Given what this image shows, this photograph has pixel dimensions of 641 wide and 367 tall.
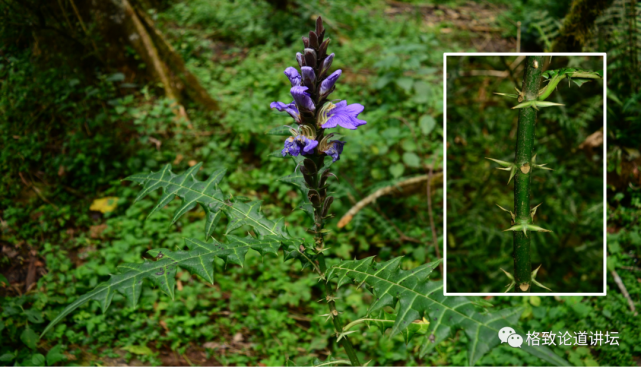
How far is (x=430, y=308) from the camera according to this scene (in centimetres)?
143

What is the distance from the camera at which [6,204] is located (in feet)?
11.1

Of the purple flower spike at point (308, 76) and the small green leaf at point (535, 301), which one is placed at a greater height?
the purple flower spike at point (308, 76)

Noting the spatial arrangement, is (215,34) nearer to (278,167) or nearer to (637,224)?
(278,167)

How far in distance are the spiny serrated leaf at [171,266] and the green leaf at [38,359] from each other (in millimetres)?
1063

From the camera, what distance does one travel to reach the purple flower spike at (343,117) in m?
1.54

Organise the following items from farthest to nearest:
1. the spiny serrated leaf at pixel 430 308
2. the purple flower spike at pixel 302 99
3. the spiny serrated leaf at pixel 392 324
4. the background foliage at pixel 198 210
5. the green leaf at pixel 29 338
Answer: the background foliage at pixel 198 210 < the green leaf at pixel 29 338 < the spiny serrated leaf at pixel 392 324 < the purple flower spike at pixel 302 99 < the spiny serrated leaf at pixel 430 308

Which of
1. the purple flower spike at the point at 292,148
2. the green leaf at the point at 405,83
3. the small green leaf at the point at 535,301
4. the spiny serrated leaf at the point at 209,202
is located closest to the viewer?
the purple flower spike at the point at 292,148

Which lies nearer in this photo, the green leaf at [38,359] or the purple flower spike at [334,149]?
the purple flower spike at [334,149]

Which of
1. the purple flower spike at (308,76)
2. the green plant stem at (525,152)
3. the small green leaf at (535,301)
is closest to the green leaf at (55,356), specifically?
the purple flower spike at (308,76)

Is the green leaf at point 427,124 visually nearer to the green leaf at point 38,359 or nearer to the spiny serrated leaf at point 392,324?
the spiny serrated leaf at point 392,324

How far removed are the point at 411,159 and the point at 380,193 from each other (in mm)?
507

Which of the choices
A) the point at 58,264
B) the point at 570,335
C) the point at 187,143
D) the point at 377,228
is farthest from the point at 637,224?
the point at 58,264

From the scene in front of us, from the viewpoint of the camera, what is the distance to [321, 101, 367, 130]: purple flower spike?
1.54m

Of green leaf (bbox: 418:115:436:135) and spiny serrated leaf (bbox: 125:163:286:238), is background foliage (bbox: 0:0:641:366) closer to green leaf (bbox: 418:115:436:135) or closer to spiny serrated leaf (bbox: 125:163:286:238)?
green leaf (bbox: 418:115:436:135)
